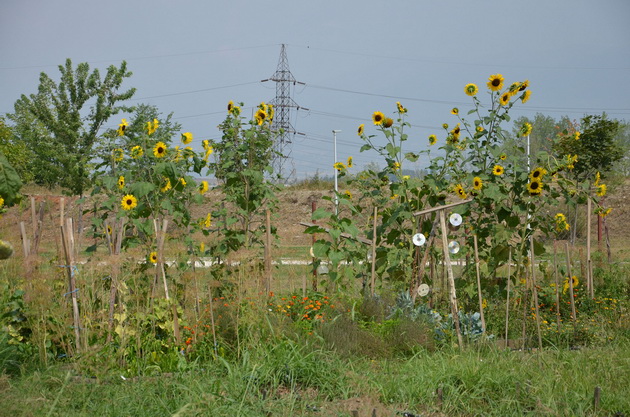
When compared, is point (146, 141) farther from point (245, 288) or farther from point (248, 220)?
point (245, 288)

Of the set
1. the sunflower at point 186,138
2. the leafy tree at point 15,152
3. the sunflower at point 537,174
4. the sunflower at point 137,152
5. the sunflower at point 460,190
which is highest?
the leafy tree at point 15,152

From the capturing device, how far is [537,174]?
16.4 feet

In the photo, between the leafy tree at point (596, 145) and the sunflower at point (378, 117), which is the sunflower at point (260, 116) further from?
the leafy tree at point (596, 145)

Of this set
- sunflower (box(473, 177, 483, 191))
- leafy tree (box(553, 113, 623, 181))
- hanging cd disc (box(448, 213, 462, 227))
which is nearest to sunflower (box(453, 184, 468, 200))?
sunflower (box(473, 177, 483, 191))

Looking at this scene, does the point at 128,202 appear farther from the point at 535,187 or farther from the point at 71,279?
the point at 535,187

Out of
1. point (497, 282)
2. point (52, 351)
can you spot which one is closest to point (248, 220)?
point (52, 351)

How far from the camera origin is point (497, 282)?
→ 5.35 meters

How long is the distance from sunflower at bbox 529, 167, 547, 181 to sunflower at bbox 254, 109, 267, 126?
2.34m

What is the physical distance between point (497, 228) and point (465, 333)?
103cm

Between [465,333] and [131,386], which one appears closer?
[131,386]

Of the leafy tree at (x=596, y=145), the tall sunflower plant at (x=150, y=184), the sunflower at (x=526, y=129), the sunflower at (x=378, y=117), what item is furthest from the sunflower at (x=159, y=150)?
the leafy tree at (x=596, y=145)

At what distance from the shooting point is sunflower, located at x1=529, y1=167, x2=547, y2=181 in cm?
491

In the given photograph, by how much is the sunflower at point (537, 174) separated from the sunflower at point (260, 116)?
234cm

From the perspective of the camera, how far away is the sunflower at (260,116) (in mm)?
5375
